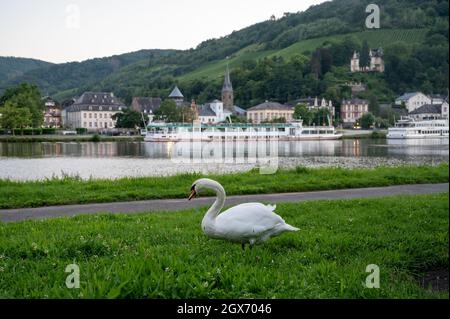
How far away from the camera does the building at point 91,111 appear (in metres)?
123

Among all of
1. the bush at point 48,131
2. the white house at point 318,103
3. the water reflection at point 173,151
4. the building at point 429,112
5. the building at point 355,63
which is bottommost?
the water reflection at point 173,151

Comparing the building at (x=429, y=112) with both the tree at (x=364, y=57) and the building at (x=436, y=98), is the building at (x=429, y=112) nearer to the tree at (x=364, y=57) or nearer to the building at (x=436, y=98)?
the building at (x=436, y=98)

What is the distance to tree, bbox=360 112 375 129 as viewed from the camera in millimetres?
119625

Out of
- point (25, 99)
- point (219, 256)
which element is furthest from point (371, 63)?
point (219, 256)

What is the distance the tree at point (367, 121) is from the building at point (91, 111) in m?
62.1

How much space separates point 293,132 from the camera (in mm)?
103188

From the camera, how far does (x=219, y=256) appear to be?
6219 mm

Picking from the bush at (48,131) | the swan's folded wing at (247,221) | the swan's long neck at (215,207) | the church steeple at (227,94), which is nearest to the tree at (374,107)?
the church steeple at (227,94)

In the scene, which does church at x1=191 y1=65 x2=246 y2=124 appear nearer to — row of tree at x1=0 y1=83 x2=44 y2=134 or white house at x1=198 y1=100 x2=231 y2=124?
white house at x1=198 y1=100 x2=231 y2=124

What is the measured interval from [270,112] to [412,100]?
43.0m

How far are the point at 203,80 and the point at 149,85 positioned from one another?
834 inches

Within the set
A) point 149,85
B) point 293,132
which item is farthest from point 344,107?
point 149,85

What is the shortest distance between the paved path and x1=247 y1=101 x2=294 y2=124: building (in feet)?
379

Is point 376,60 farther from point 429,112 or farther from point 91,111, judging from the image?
point 91,111
